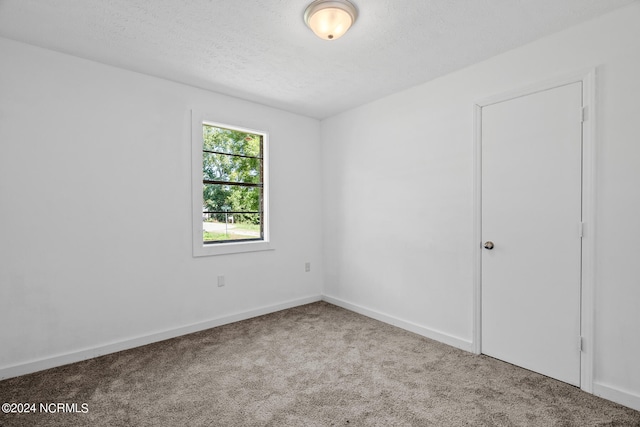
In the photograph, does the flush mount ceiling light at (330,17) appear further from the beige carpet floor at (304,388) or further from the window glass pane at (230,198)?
the beige carpet floor at (304,388)

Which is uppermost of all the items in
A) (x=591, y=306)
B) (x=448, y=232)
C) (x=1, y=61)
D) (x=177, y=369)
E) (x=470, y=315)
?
(x=1, y=61)

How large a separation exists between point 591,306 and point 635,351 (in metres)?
0.32

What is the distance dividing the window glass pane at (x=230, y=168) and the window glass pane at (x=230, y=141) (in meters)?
0.08

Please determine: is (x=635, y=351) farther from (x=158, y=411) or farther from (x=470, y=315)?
(x=158, y=411)

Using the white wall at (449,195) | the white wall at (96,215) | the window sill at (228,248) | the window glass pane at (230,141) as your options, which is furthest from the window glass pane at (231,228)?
the white wall at (449,195)

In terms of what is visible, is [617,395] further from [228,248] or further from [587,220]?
[228,248]

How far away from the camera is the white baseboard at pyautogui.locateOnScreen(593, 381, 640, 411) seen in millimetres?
2002

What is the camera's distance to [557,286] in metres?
2.36

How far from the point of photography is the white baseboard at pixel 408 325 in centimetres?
293

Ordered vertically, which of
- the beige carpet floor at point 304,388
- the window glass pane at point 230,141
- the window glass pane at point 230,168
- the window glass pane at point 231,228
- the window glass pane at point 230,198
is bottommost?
the beige carpet floor at point 304,388

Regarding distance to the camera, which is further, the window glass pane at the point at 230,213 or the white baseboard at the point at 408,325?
the window glass pane at the point at 230,213

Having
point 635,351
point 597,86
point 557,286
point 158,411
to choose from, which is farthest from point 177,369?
point 597,86

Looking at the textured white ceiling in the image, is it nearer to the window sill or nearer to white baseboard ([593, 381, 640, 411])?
the window sill

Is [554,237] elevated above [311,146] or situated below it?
below
